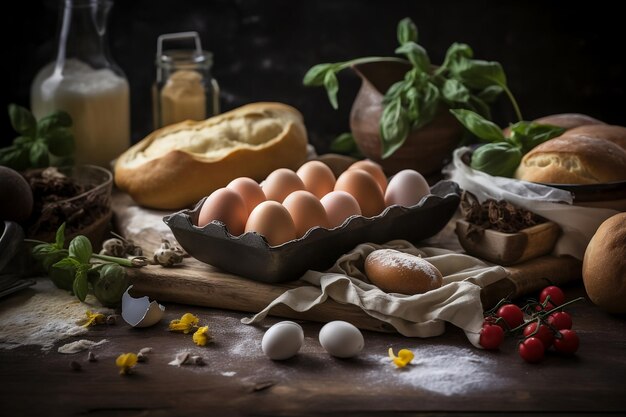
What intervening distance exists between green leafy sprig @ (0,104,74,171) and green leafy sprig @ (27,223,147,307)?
402 millimetres

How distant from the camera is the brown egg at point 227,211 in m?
1.62

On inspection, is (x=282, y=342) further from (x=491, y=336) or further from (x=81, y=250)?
(x=81, y=250)

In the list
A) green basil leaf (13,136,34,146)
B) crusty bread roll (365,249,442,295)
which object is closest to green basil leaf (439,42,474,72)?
crusty bread roll (365,249,442,295)

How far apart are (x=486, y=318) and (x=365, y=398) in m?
0.32

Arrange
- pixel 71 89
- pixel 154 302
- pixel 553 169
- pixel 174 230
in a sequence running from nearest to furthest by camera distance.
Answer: pixel 154 302 → pixel 174 230 → pixel 553 169 → pixel 71 89

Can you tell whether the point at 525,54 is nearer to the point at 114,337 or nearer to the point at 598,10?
the point at 598,10

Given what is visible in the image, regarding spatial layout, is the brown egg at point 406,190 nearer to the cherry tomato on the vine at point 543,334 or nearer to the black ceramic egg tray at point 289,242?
the black ceramic egg tray at point 289,242

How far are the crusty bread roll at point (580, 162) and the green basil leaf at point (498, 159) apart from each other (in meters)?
0.06

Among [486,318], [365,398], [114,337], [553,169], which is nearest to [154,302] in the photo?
[114,337]

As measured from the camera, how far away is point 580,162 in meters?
1.74

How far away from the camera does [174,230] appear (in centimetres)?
163

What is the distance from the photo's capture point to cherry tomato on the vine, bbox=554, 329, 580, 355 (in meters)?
1.39

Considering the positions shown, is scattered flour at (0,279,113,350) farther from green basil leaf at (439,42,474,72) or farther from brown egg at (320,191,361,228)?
green basil leaf at (439,42,474,72)

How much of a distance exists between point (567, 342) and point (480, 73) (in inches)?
36.4
